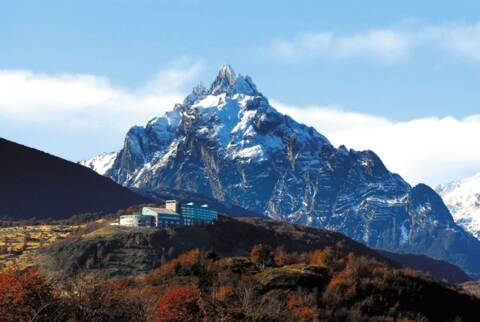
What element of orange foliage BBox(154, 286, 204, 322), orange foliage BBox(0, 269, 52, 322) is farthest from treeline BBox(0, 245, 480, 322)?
orange foliage BBox(0, 269, 52, 322)

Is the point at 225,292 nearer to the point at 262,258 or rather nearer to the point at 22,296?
the point at 262,258

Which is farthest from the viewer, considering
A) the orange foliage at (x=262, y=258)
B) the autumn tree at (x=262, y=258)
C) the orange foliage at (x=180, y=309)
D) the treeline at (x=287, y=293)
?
the orange foliage at (x=262, y=258)

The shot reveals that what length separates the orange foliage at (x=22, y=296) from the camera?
63062 mm

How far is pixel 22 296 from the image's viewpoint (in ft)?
213

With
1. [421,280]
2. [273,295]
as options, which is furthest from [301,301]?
[421,280]

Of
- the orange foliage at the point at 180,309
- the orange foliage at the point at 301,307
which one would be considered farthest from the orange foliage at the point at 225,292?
the orange foliage at the point at 180,309

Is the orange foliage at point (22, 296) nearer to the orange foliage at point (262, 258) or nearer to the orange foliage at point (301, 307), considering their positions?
the orange foliage at point (301, 307)

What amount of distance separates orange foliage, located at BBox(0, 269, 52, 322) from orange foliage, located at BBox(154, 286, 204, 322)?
43.2 feet

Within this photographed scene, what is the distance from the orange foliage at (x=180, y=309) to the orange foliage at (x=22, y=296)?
13.2 metres

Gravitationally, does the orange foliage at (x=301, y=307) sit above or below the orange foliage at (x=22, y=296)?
below

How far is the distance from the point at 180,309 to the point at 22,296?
2437 centimetres

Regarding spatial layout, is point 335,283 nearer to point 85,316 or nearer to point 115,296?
point 115,296

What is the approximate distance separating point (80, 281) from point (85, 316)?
7240 mm

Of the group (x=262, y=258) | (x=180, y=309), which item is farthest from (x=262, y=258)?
(x=180, y=309)
